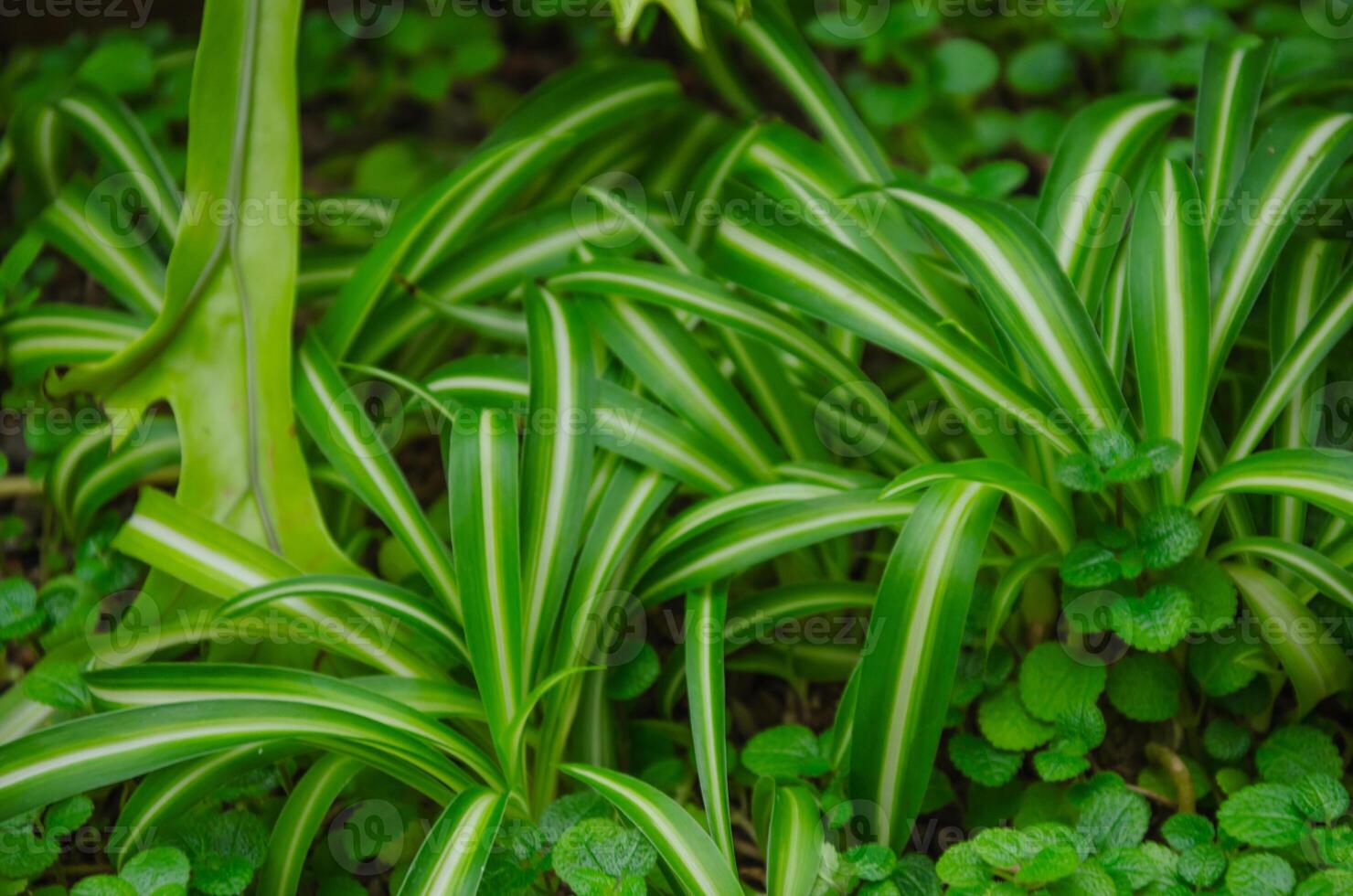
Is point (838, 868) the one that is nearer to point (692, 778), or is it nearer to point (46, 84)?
point (692, 778)

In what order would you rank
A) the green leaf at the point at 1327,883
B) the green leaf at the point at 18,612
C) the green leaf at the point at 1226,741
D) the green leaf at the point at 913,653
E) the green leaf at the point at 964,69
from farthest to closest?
the green leaf at the point at 964,69
the green leaf at the point at 18,612
the green leaf at the point at 1226,741
the green leaf at the point at 913,653
the green leaf at the point at 1327,883

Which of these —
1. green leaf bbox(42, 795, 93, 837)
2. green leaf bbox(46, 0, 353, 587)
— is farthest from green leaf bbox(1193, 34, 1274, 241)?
green leaf bbox(42, 795, 93, 837)

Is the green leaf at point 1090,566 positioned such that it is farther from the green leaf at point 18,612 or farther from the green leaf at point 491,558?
the green leaf at point 18,612

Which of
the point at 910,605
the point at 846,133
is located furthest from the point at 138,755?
the point at 846,133

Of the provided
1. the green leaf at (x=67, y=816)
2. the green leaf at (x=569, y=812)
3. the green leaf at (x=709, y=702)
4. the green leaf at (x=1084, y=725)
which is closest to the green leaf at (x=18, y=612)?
the green leaf at (x=67, y=816)

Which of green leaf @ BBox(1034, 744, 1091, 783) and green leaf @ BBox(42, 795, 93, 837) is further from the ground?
green leaf @ BBox(1034, 744, 1091, 783)

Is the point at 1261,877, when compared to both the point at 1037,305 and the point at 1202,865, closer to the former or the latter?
the point at 1202,865

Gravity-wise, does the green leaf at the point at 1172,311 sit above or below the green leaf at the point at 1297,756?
above

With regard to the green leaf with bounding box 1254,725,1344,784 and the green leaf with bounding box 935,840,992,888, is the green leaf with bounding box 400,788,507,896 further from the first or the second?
the green leaf with bounding box 1254,725,1344,784
